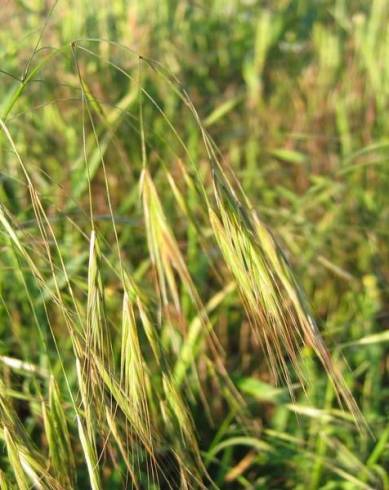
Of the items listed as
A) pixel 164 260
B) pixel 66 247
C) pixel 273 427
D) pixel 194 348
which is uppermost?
pixel 164 260

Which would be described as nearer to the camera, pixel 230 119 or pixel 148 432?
pixel 148 432

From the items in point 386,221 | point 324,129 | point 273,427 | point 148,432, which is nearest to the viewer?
point 148,432

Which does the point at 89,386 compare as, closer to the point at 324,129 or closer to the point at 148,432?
the point at 148,432

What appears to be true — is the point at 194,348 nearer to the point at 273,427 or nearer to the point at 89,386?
the point at 273,427

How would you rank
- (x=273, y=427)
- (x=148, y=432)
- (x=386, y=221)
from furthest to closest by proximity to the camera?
(x=386, y=221)
(x=273, y=427)
(x=148, y=432)

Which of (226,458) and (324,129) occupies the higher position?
(324,129)

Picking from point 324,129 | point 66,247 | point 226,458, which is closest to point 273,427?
point 226,458
